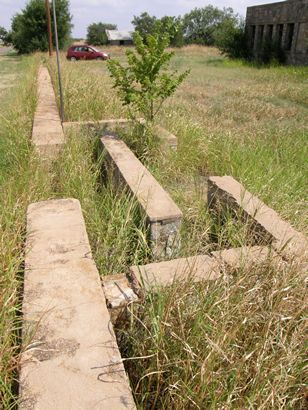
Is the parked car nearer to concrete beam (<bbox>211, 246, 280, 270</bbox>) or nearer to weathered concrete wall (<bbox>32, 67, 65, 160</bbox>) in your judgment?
weathered concrete wall (<bbox>32, 67, 65, 160</bbox>)

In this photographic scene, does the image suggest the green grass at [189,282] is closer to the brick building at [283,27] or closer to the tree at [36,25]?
the brick building at [283,27]

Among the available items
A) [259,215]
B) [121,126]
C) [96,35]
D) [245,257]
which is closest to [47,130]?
[121,126]

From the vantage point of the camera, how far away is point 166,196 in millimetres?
2996

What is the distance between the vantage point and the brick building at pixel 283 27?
1822 centimetres

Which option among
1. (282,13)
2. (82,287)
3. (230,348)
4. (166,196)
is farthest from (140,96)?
(282,13)

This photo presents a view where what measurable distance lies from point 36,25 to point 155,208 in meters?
33.6

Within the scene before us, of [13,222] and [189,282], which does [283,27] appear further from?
[189,282]

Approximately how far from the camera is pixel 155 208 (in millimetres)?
2795

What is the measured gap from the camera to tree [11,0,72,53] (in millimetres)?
31000

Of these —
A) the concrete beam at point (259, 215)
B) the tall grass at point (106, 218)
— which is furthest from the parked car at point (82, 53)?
the concrete beam at point (259, 215)

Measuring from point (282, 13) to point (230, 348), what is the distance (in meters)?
22.0

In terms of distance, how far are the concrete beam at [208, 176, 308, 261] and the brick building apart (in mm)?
17048

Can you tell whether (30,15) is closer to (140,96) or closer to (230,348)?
(140,96)

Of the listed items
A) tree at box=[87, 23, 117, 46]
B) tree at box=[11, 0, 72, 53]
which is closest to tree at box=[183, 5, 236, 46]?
tree at box=[87, 23, 117, 46]
